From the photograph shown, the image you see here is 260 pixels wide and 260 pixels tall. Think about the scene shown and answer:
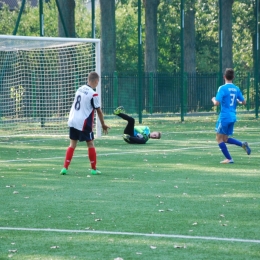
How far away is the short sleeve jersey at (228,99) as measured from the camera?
15.2 m

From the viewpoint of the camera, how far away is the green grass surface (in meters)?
7.56

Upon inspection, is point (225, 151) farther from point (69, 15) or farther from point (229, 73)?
point (69, 15)

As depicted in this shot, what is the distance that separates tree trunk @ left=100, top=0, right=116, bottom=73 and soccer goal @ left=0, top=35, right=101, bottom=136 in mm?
11374

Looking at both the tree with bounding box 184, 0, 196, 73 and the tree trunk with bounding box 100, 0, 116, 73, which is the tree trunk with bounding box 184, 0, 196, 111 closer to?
the tree with bounding box 184, 0, 196, 73

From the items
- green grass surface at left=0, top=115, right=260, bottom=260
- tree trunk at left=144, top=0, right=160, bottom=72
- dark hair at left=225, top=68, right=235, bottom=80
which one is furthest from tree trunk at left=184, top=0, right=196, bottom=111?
dark hair at left=225, top=68, right=235, bottom=80

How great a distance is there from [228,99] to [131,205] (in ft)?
18.3

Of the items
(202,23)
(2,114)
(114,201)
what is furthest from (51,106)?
(202,23)

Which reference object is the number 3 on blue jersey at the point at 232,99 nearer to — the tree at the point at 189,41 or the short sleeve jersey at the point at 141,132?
the short sleeve jersey at the point at 141,132

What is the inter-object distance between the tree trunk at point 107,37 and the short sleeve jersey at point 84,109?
71.0ft

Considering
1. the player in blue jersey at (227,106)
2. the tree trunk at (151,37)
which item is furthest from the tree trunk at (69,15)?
the player in blue jersey at (227,106)

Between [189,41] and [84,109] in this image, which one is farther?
[189,41]

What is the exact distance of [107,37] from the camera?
117ft

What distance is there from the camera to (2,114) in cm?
2267

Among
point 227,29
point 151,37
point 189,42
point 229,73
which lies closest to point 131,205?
point 229,73
